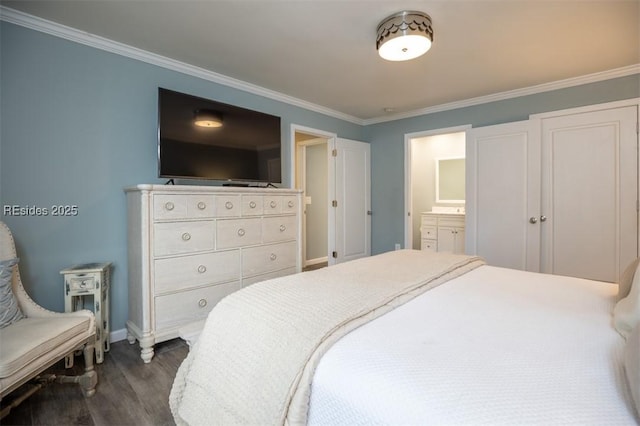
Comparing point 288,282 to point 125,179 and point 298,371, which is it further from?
point 125,179

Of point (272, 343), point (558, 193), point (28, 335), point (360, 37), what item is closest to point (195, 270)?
point (28, 335)

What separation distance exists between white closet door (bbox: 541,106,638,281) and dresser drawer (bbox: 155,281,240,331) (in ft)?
11.2

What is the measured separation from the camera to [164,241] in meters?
2.20

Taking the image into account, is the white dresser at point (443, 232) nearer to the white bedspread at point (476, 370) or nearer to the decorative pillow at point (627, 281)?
the decorative pillow at point (627, 281)

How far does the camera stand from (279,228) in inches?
116

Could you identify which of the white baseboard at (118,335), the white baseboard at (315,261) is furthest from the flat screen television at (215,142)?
the white baseboard at (315,261)

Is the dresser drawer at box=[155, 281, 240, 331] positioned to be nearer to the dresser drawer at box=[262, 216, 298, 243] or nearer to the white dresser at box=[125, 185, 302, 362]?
the white dresser at box=[125, 185, 302, 362]

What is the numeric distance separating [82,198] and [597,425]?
2.94 metres

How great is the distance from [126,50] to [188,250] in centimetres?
170

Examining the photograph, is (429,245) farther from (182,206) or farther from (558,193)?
(182,206)

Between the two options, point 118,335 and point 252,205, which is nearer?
point 118,335

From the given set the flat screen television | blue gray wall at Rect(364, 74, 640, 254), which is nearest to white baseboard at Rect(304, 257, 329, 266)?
blue gray wall at Rect(364, 74, 640, 254)

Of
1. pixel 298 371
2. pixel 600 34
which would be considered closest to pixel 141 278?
pixel 298 371

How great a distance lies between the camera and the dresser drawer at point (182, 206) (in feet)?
7.11
